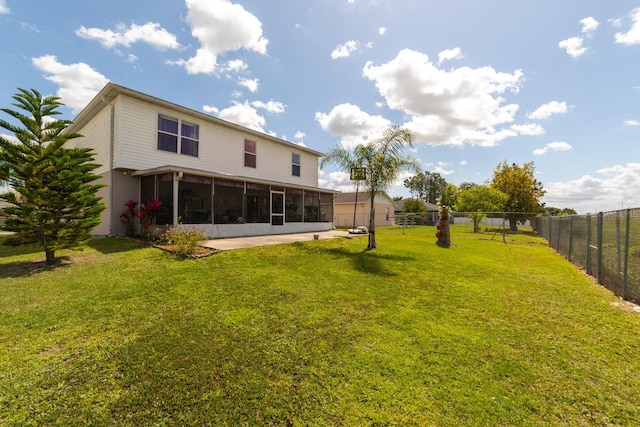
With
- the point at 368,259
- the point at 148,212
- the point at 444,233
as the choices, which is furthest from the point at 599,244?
the point at 148,212

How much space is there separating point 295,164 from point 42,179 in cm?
1273

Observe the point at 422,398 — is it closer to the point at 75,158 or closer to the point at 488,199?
the point at 75,158

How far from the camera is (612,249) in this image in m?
6.22

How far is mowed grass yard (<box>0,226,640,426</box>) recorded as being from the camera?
2.29 metres

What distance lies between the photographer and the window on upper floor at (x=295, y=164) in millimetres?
17719

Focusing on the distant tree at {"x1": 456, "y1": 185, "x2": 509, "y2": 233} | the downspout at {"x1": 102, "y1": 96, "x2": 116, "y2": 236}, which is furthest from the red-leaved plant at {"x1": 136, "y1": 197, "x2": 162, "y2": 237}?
the distant tree at {"x1": 456, "y1": 185, "x2": 509, "y2": 233}

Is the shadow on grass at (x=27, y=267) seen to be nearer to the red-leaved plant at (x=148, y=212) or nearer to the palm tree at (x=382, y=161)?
the red-leaved plant at (x=148, y=212)

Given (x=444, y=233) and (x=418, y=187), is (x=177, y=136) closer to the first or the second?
(x=444, y=233)

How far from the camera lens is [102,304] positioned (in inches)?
169

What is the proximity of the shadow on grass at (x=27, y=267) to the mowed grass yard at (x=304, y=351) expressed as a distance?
22 centimetres

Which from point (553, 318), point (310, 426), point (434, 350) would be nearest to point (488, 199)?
point (553, 318)

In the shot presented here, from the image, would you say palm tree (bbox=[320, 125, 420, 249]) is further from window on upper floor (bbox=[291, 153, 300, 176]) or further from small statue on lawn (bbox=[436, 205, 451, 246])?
window on upper floor (bbox=[291, 153, 300, 176])

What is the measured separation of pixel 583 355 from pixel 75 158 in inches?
413

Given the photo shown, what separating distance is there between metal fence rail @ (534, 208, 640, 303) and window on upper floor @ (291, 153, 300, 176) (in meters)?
13.9
